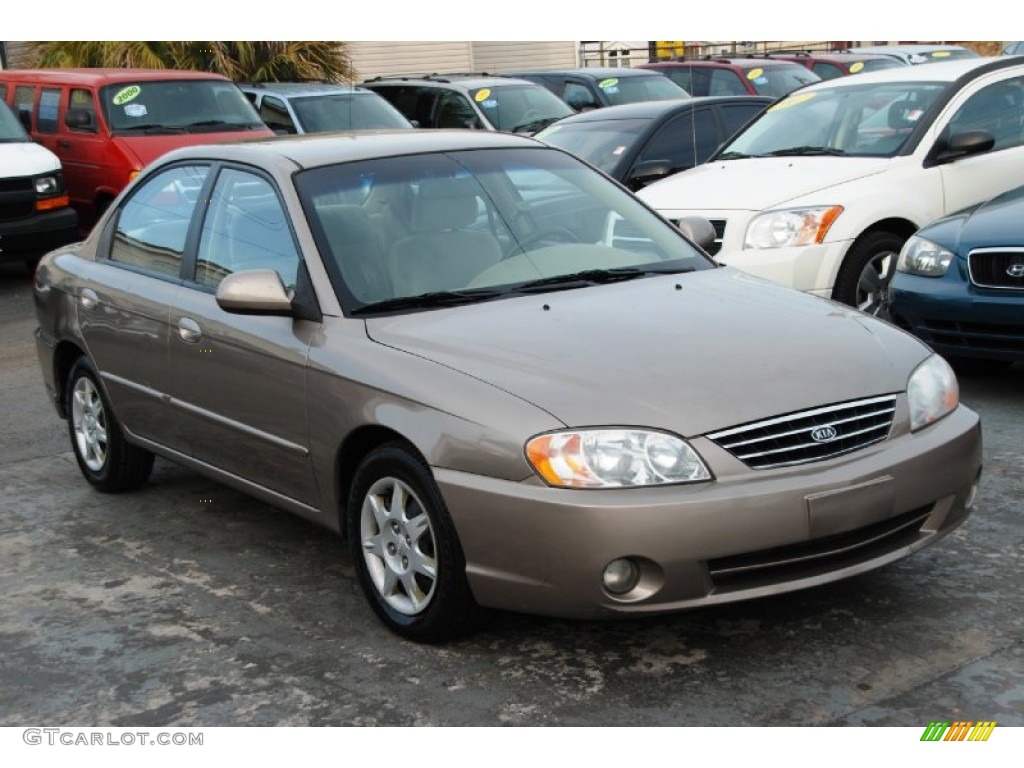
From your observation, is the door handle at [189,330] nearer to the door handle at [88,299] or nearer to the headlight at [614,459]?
the door handle at [88,299]

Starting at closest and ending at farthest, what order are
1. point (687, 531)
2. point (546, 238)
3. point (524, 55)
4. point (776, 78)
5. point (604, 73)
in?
1. point (687, 531)
2. point (546, 238)
3. point (604, 73)
4. point (776, 78)
5. point (524, 55)

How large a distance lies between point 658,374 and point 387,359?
881mm

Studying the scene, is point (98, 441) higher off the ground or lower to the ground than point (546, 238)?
lower

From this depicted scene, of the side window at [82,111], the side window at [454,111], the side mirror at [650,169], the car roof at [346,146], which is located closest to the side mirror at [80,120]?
the side window at [82,111]

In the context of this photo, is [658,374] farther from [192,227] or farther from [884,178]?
[884,178]

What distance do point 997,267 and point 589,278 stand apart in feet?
9.47

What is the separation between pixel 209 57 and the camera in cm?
2178

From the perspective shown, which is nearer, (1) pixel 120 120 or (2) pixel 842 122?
(2) pixel 842 122

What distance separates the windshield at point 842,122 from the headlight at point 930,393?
4.56 m

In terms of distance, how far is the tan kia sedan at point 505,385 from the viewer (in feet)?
14.0

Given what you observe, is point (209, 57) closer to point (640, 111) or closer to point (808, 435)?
point (640, 111)

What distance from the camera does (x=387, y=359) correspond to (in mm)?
4840
